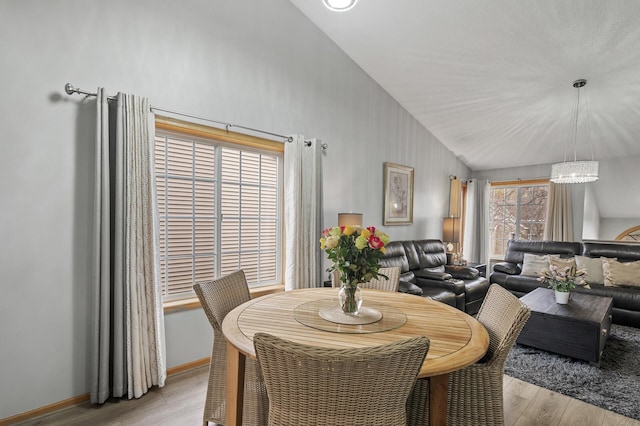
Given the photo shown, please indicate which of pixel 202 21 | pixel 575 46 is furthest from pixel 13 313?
pixel 575 46

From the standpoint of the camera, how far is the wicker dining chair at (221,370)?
5.12 feet

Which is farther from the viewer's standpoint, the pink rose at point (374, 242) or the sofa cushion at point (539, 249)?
the sofa cushion at point (539, 249)

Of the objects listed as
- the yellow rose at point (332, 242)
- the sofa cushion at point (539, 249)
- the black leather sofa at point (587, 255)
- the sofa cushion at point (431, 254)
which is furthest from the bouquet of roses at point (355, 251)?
the sofa cushion at point (539, 249)

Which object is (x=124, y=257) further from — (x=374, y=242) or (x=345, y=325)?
(x=374, y=242)

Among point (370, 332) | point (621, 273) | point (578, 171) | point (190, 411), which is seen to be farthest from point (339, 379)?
point (621, 273)

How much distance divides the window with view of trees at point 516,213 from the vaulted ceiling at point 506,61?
1.16 meters

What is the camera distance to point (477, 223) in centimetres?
630

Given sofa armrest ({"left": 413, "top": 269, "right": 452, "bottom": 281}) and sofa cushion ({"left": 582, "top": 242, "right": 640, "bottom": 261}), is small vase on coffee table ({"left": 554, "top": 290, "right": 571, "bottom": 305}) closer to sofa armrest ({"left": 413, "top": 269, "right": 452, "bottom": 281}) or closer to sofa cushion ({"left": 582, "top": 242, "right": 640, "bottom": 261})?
sofa armrest ({"left": 413, "top": 269, "right": 452, "bottom": 281})

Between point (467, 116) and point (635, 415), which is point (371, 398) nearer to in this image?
point (635, 415)

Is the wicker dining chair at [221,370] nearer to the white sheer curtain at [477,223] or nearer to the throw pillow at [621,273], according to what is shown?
the throw pillow at [621,273]

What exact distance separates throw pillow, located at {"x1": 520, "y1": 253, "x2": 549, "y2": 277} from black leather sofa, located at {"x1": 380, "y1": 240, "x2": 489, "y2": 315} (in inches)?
30.5

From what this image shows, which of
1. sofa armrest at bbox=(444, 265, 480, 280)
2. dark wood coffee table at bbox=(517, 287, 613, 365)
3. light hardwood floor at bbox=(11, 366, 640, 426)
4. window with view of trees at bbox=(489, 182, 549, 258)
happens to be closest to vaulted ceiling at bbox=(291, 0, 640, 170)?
window with view of trees at bbox=(489, 182, 549, 258)

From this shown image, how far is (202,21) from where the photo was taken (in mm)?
2613

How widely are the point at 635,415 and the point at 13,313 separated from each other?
3.91 m
